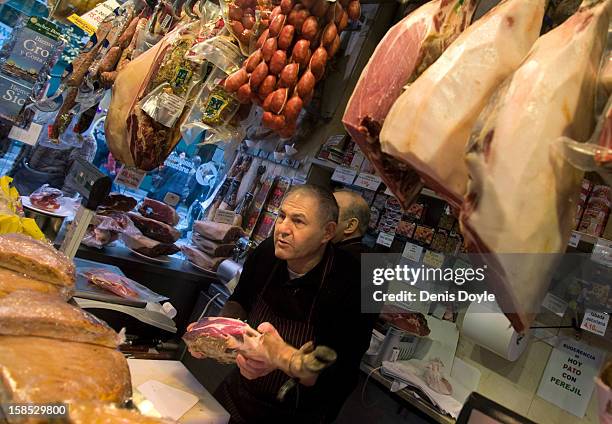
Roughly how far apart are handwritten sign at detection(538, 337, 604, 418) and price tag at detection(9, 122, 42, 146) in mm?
3389

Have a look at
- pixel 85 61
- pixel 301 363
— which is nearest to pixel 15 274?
pixel 301 363

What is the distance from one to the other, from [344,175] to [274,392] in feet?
4.46

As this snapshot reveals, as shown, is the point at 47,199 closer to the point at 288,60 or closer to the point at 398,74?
the point at 288,60

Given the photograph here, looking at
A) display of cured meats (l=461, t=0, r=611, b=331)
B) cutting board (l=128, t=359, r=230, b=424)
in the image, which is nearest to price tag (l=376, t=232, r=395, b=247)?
cutting board (l=128, t=359, r=230, b=424)

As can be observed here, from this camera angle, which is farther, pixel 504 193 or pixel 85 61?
pixel 85 61

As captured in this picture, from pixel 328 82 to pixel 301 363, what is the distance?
6.33 feet

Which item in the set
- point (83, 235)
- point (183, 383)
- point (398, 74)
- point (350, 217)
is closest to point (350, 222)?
point (350, 217)

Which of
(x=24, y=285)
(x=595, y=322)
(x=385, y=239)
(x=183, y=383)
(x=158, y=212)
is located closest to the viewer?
(x=24, y=285)

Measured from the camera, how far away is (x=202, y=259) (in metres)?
3.73

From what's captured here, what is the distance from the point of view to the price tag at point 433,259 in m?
2.99

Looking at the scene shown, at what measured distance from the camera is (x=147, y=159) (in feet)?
7.55

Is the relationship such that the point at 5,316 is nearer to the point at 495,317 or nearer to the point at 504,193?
the point at 504,193

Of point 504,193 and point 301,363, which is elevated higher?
point 504,193

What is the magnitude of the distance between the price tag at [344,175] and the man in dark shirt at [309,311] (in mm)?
741
